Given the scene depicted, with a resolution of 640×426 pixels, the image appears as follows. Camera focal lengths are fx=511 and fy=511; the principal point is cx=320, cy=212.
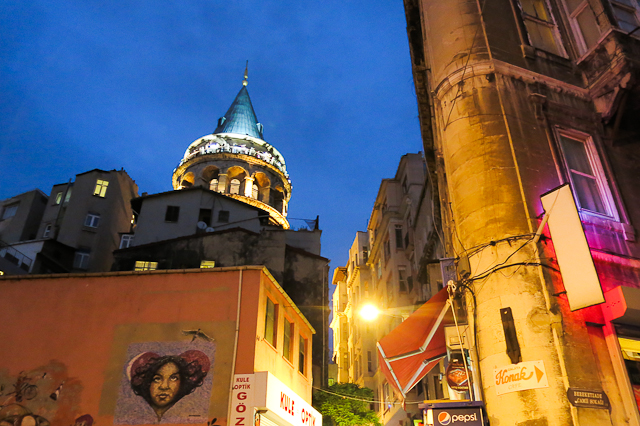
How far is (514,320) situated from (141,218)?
1223 inches

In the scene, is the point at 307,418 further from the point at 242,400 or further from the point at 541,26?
the point at 541,26

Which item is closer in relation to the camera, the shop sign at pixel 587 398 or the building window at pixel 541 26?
the shop sign at pixel 587 398

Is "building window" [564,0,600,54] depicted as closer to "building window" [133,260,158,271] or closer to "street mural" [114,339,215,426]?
"street mural" [114,339,215,426]

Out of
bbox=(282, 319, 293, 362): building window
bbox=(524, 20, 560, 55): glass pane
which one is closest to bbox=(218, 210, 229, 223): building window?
bbox=(282, 319, 293, 362): building window

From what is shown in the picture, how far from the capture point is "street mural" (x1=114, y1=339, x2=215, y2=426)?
1529cm

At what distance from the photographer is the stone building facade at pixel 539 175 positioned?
10.0 m

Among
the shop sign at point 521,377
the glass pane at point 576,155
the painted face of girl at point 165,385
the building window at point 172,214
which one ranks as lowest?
the shop sign at point 521,377

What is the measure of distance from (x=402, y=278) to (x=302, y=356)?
566 inches

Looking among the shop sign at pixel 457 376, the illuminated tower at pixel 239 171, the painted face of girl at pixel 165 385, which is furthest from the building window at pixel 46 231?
the shop sign at pixel 457 376

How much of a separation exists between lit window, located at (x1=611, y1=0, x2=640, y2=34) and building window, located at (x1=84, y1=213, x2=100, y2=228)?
129ft

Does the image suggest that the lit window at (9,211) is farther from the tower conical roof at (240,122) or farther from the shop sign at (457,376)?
the shop sign at (457,376)

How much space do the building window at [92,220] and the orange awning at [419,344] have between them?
119ft

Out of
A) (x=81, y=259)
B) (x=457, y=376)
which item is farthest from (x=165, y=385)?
(x=81, y=259)

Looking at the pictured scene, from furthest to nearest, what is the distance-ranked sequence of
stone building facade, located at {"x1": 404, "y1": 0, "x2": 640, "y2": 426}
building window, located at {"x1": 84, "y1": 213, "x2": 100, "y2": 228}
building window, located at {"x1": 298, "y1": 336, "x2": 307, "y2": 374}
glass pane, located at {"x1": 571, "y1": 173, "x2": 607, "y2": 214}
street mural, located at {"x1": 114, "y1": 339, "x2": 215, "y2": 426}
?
1. building window, located at {"x1": 84, "y1": 213, "x2": 100, "y2": 228}
2. building window, located at {"x1": 298, "y1": 336, "x2": 307, "y2": 374}
3. street mural, located at {"x1": 114, "y1": 339, "x2": 215, "y2": 426}
4. glass pane, located at {"x1": 571, "y1": 173, "x2": 607, "y2": 214}
5. stone building facade, located at {"x1": 404, "y1": 0, "x2": 640, "y2": 426}
